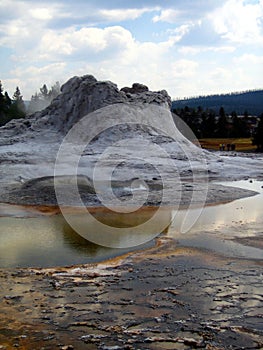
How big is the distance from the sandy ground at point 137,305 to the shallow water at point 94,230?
675 mm

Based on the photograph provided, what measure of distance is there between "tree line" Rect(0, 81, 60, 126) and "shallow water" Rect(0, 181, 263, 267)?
3800 cm

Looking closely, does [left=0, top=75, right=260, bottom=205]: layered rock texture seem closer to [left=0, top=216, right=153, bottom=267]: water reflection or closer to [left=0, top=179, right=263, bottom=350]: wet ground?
[left=0, top=216, right=153, bottom=267]: water reflection

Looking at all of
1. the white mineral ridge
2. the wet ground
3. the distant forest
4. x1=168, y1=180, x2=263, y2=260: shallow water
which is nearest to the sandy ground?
the wet ground

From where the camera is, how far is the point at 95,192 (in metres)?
17.9

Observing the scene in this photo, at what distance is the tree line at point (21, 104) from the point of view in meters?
52.5

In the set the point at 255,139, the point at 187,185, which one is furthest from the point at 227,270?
the point at 255,139

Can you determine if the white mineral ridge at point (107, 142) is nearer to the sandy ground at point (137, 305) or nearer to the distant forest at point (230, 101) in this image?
the sandy ground at point (137, 305)

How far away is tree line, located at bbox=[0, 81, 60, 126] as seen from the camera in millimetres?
52531

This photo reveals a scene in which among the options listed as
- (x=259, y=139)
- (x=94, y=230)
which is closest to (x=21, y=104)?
(x=259, y=139)

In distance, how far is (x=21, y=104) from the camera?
7619cm

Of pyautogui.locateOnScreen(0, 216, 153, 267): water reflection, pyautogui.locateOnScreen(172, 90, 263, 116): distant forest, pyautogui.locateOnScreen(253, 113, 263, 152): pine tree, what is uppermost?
pyautogui.locateOnScreen(172, 90, 263, 116): distant forest

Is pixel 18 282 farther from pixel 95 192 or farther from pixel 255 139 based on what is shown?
pixel 255 139

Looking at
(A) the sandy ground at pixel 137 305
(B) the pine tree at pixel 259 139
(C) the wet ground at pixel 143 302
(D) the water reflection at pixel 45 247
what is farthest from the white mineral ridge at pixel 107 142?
(B) the pine tree at pixel 259 139

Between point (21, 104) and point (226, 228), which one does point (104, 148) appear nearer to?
point (226, 228)
